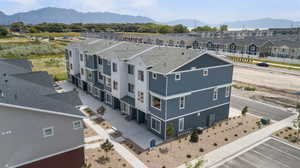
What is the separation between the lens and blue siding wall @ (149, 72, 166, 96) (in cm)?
2123

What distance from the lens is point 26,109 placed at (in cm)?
1330

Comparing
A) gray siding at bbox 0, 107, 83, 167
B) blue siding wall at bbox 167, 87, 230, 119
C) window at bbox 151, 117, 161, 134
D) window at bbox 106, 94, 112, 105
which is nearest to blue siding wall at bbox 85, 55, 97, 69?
window at bbox 106, 94, 112, 105

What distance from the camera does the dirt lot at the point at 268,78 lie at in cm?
4381

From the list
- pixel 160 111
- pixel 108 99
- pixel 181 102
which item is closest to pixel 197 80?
pixel 181 102

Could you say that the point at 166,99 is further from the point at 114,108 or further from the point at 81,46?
the point at 81,46

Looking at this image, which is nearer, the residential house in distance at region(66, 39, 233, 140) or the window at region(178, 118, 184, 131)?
the residential house in distance at region(66, 39, 233, 140)

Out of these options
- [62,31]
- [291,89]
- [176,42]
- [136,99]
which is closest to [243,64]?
[291,89]

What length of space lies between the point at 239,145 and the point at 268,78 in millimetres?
35645

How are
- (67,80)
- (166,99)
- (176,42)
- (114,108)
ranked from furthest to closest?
(176,42) < (67,80) < (114,108) < (166,99)

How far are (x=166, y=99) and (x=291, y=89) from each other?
33.6 meters

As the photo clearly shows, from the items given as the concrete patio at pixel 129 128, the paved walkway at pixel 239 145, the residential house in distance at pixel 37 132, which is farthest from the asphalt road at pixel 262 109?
the residential house in distance at pixel 37 132

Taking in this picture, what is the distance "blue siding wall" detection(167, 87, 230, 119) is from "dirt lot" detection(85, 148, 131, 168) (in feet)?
21.7

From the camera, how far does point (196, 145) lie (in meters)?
21.3

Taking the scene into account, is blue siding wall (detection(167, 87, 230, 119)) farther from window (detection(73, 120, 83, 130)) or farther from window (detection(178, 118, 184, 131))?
window (detection(73, 120, 83, 130))
